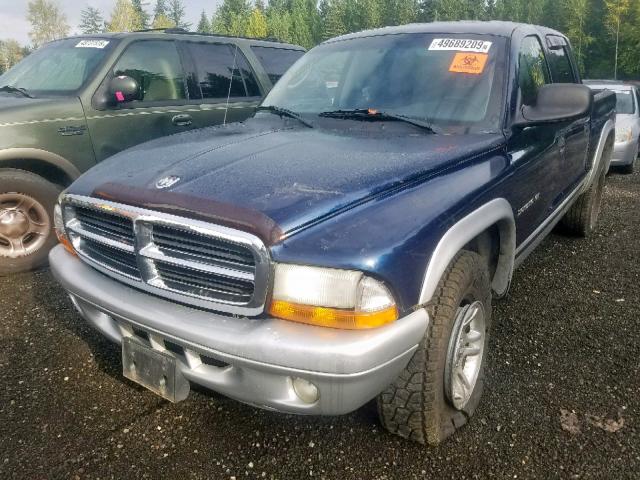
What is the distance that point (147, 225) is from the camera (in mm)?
1944

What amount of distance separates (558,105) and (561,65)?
64.0 inches

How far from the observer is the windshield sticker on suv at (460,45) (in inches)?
115

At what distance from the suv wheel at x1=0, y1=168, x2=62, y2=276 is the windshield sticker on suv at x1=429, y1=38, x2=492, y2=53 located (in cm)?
317

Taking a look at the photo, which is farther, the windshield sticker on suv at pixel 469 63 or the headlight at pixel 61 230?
the windshield sticker on suv at pixel 469 63

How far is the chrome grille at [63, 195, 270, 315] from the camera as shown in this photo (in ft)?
5.75

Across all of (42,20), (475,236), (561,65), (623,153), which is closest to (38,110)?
(475,236)

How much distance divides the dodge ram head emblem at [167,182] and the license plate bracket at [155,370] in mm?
633

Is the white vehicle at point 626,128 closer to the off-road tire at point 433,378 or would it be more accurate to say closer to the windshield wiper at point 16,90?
the off-road tire at point 433,378

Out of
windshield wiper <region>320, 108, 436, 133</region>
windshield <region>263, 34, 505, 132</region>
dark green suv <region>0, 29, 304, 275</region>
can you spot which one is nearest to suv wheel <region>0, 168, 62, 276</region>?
dark green suv <region>0, 29, 304, 275</region>

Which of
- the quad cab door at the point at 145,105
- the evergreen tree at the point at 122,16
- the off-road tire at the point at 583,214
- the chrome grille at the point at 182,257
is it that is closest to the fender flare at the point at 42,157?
the quad cab door at the point at 145,105

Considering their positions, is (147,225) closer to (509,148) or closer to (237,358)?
(237,358)

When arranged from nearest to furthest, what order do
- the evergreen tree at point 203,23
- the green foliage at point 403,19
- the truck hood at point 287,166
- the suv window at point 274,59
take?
the truck hood at point 287,166 < the suv window at point 274,59 < the green foliage at point 403,19 < the evergreen tree at point 203,23

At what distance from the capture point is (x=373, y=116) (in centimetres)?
285

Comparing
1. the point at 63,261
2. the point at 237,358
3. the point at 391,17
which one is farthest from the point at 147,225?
the point at 391,17
